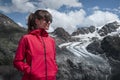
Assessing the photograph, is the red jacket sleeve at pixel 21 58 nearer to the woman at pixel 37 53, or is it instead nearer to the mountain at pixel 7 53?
the woman at pixel 37 53

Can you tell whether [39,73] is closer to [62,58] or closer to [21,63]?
[21,63]

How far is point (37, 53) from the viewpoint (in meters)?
7.66

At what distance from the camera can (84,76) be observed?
12138 cm

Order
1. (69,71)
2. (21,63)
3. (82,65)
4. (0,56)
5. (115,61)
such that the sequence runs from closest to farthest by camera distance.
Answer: (21,63), (0,56), (69,71), (82,65), (115,61)

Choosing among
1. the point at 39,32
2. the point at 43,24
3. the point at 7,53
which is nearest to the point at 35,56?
the point at 39,32

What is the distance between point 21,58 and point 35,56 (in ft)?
1.07

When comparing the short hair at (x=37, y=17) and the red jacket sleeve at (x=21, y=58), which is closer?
the red jacket sleeve at (x=21, y=58)

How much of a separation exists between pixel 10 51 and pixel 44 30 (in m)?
101

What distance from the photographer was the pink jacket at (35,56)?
7.59 metres

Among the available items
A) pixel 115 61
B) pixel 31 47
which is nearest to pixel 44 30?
pixel 31 47

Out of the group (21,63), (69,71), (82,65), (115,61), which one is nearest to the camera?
(21,63)

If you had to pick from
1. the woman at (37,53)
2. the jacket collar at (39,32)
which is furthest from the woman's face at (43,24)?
the jacket collar at (39,32)

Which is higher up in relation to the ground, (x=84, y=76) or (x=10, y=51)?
(x=10, y=51)

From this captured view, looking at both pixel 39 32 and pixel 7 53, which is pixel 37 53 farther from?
pixel 7 53
